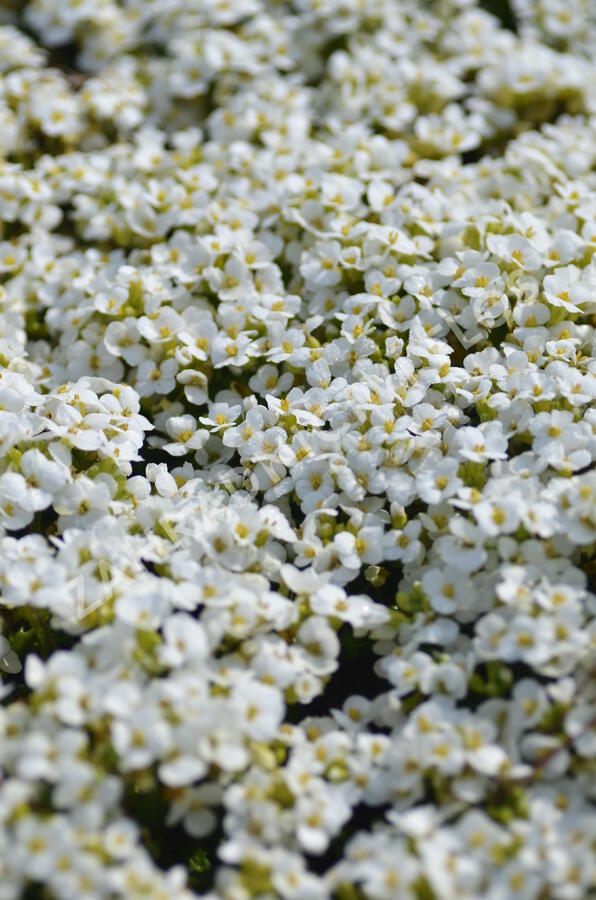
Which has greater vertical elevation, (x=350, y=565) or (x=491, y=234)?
(x=491, y=234)

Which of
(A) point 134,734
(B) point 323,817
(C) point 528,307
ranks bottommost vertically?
(B) point 323,817

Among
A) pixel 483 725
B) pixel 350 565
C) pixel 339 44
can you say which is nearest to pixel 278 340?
pixel 350 565

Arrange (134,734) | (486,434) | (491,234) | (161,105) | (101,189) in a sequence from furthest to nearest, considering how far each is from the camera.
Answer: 1. (161,105)
2. (101,189)
3. (491,234)
4. (486,434)
5. (134,734)

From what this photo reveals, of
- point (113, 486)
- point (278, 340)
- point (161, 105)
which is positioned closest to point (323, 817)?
point (113, 486)

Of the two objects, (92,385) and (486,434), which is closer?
(486,434)

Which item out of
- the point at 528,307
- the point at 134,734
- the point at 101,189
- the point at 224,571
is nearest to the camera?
the point at 134,734

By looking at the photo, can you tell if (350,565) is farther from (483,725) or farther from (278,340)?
(278,340)
